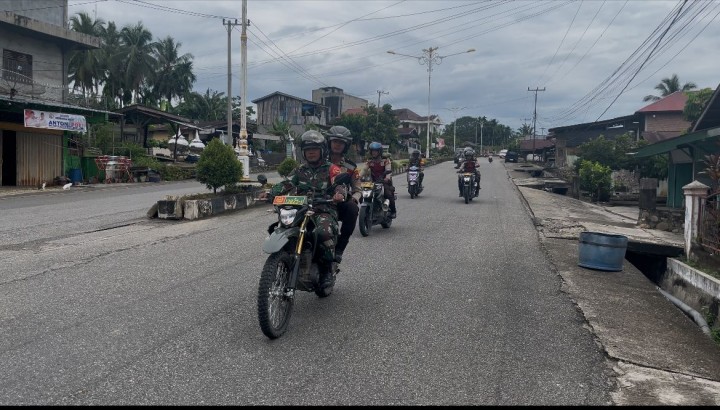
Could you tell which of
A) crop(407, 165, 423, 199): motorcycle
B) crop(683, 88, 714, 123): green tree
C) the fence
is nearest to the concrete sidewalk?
the fence

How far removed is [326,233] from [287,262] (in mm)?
572

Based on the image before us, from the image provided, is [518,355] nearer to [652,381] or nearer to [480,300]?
[652,381]

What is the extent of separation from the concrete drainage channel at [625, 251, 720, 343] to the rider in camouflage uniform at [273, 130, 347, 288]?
12.6 ft

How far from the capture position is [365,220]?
10.7 m

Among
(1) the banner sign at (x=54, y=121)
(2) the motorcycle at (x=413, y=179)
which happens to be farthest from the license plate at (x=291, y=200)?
(1) the banner sign at (x=54, y=121)

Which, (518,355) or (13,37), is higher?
(13,37)

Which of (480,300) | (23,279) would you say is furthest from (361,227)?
(23,279)

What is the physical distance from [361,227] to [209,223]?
3.71m

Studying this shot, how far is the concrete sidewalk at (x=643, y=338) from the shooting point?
398 centimetres

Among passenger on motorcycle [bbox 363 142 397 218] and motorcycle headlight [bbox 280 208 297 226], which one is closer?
motorcycle headlight [bbox 280 208 297 226]

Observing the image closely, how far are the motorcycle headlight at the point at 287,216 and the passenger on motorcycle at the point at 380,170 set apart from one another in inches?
265

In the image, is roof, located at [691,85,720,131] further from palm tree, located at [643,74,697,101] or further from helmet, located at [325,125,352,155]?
palm tree, located at [643,74,697,101]

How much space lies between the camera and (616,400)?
147 inches

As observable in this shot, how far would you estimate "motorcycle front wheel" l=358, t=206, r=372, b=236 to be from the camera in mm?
10546
